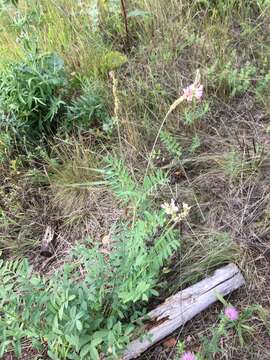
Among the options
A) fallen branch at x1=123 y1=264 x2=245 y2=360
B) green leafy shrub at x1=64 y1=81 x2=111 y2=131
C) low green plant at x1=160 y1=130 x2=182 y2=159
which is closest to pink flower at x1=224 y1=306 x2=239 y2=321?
fallen branch at x1=123 y1=264 x2=245 y2=360

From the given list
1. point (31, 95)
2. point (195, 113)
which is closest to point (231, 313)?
point (195, 113)

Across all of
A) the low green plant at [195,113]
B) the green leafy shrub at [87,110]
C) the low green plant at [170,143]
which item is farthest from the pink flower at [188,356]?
the green leafy shrub at [87,110]

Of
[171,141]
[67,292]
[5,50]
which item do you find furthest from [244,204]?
[5,50]

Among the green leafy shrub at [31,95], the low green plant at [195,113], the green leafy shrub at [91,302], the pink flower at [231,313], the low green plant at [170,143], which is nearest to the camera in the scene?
the green leafy shrub at [91,302]

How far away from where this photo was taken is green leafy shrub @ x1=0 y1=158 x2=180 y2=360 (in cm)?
154

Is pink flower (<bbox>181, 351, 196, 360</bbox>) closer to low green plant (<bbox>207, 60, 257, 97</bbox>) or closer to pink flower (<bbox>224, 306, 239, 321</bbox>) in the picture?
pink flower (<bbox>224, 306, 239, 321</bbox>)

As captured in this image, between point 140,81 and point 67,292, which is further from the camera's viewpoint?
point 140,81

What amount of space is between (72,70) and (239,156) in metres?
1.22

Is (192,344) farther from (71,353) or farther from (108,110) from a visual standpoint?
(108,110)

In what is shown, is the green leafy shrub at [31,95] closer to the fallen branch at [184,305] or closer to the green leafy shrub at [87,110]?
the green leafy shrub at [87,110]

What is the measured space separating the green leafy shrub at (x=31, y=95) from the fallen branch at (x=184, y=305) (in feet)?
4.01

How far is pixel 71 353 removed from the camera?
1.62 metres

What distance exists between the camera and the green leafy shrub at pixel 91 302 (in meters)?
1.54

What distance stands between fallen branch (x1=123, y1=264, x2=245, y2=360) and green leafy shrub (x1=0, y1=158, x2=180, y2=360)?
7cm
